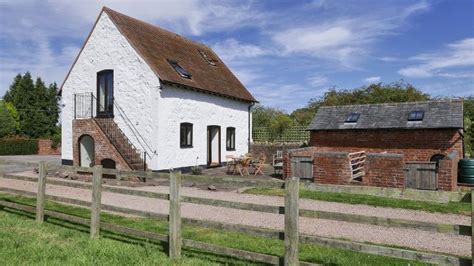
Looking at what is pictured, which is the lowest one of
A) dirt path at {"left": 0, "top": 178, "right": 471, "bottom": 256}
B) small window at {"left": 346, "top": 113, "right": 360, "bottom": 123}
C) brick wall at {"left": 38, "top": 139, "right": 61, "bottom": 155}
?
dirt path at {"left": 0, "top": 178, "right": 471, "bottom": 256}

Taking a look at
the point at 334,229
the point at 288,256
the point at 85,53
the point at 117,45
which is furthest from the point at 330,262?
the point at 85,53

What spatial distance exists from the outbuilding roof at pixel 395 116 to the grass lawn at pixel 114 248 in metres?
12.9

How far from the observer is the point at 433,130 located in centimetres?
1670

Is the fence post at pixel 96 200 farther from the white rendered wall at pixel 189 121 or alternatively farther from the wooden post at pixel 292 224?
the white rendered wall at pixel 189 121

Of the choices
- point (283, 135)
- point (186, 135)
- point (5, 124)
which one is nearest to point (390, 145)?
point (186, 135)

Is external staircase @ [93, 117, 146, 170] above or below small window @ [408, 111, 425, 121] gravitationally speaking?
below

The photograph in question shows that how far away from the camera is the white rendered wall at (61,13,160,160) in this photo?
1745 cm

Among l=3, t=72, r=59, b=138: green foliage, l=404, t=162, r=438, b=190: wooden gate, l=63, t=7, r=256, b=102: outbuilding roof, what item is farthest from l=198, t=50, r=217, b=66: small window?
l=3, t=72, r=59, b=138: green foliage

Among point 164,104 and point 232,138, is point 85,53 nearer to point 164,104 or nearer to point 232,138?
point 164,104

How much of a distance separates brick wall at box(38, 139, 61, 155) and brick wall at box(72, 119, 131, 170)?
22.7m

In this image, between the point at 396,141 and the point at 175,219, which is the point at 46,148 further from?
the point at 175,219

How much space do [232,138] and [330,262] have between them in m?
18.2

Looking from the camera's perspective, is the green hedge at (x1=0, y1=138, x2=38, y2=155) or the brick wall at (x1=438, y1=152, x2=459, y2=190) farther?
the green hedge at (x1=0, y1=138, x2=38, y2=155)

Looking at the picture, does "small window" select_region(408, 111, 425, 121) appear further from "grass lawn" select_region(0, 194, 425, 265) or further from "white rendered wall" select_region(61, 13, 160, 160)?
"grass lawn" select_region(0, 194, 425, 265)
